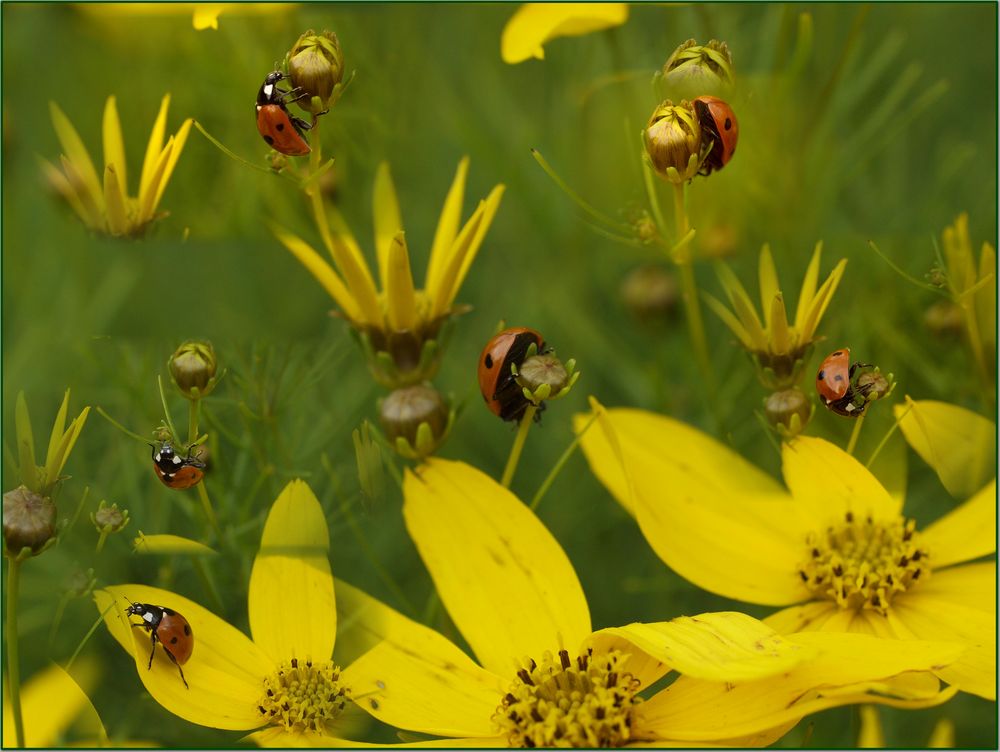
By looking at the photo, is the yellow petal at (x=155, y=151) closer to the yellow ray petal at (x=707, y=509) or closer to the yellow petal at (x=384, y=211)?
the yellow petal at (x=384, y=211)

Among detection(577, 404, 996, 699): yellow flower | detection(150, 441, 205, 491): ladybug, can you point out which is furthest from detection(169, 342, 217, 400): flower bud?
detection(577, 404, 996, 699): yellow flower

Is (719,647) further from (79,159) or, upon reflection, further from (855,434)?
(79,159)

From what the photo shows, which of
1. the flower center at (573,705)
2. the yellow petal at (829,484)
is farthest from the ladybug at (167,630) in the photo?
the yellow petal at (829,484)

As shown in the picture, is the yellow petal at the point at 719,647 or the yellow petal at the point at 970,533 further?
the yellow petal at the point at 970,533

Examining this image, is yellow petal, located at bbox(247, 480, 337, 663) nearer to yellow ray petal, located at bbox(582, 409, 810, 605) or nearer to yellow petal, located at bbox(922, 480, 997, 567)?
yellow ray petal, located at bbox(582, 409, 810, 605)

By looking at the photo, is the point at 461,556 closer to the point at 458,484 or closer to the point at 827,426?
the point at 458,484

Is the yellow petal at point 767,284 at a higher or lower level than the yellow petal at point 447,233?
lower

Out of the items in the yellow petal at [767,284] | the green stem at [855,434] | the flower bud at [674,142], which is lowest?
the green stem at [855,434]
